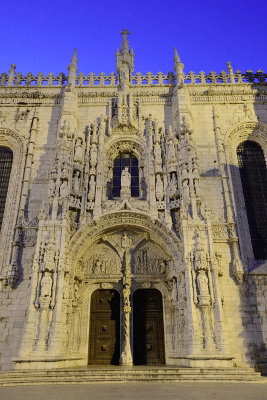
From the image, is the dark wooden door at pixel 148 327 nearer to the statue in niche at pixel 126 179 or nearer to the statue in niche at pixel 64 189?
the statue in niche at pixel 126 179

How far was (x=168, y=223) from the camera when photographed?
13.0m

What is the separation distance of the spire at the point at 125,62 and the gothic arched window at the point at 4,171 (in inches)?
281

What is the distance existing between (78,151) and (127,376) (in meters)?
9.75

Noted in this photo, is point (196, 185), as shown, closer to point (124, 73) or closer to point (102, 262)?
point (102, 262)

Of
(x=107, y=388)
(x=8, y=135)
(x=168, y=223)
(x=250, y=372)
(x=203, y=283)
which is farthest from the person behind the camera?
(x=8, y=135)

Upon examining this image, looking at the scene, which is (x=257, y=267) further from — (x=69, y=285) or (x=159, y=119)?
(x=159, y=119)

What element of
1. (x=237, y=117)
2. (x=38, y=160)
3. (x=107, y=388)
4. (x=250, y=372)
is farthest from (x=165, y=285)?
(x=237, y=117)

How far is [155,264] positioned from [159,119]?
761cm

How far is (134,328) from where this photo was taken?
12.8m

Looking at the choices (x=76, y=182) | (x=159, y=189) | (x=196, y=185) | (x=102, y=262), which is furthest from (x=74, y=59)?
(x=102, y=262)

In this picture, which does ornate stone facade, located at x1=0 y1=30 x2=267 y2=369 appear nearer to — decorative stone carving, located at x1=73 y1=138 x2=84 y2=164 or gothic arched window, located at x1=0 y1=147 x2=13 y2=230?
decorative stone carving, located at x1=73 y1=138 x2=84 y2=164

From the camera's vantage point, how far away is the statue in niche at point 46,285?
1102 cm

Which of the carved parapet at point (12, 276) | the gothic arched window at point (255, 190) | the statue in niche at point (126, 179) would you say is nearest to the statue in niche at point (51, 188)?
the statue in niche at point (126, 179)

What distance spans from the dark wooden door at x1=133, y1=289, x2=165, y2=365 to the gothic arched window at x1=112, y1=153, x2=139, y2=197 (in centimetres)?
474
